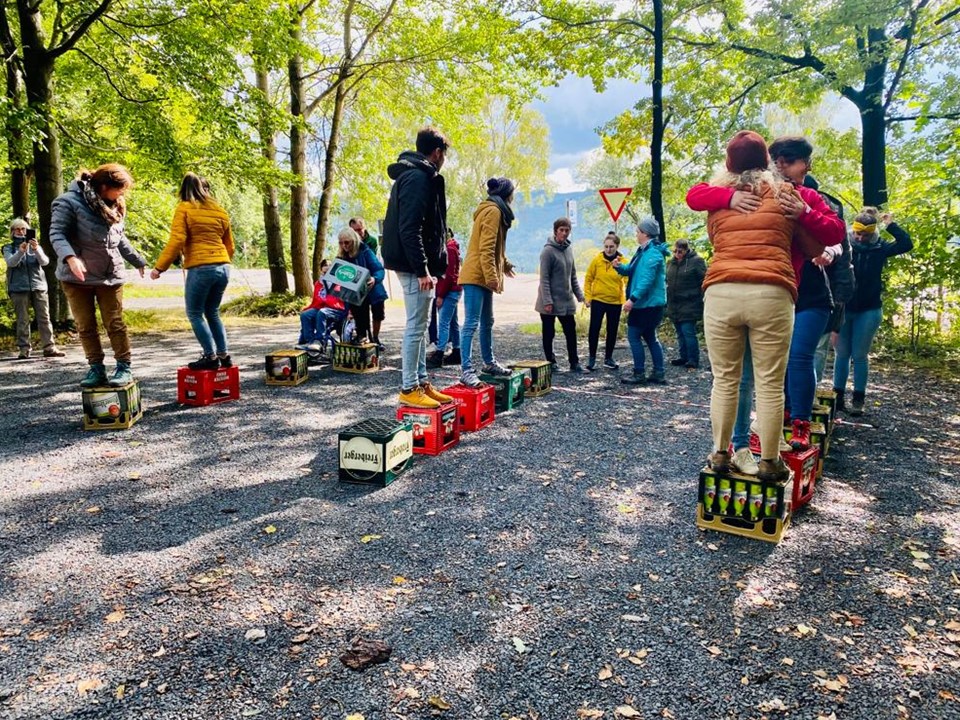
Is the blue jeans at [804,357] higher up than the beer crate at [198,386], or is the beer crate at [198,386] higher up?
the blue jeans at [804,357]

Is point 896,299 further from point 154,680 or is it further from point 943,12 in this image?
point 154,680

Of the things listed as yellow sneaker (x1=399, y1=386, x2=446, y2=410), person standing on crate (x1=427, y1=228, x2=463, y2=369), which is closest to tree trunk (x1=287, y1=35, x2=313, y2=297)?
person standing on crate (x1=427, y1=228, x2=463, y2=369)

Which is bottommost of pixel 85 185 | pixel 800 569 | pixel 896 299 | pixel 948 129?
pixel 800 569

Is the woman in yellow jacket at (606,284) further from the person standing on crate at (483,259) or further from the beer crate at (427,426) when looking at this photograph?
the beer crate at (427,426)

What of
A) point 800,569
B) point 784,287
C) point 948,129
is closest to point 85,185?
point 784,287

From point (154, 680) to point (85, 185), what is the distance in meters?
4.59

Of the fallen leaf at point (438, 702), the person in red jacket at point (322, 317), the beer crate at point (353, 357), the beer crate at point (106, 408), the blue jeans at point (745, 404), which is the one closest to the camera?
the fallen leaf at point (438, 702)

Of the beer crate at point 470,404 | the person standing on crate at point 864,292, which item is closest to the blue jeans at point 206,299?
the beer crate at point 470,404

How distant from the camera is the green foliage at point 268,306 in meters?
15.9

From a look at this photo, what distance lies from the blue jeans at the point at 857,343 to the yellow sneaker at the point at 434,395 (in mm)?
3965

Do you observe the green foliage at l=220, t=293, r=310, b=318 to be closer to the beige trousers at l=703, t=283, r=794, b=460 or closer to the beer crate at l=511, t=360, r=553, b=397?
the beer crate at l=511, t=360, r=553, b=397

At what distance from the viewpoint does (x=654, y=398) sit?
6961mm

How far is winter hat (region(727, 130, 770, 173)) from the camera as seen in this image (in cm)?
312

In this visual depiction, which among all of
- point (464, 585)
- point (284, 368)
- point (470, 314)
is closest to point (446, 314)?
point (470, 314)
